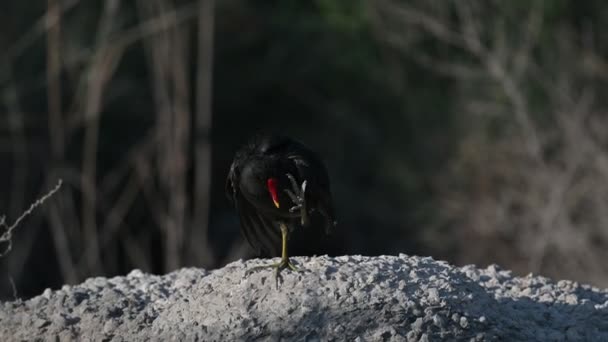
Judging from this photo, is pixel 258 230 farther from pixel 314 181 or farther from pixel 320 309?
pixel 320 309

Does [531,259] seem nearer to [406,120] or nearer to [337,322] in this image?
[406,120]

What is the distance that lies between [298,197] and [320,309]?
60 centimetres

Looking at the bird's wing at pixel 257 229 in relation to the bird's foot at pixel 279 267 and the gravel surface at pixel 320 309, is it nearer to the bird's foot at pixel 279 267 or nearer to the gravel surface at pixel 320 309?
the gravel surface at pixel 320 309

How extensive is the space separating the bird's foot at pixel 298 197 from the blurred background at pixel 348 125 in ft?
13.1

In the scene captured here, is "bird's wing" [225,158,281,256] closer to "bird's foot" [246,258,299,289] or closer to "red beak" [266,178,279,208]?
"red beak" [266,178,279,208]

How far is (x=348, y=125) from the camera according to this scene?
1366 centimetres

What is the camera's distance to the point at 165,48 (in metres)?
7.86

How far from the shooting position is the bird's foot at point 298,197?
13.8 ft

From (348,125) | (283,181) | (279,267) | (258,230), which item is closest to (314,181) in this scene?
(283,181)

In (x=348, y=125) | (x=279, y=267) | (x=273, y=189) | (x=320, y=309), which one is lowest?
(x=320, y=309)

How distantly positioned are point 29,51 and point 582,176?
550 centimetres

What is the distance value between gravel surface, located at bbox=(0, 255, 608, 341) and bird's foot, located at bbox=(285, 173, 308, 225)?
6.7 inches

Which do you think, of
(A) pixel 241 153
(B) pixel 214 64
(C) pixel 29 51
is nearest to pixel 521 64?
(B) pixel 214 64

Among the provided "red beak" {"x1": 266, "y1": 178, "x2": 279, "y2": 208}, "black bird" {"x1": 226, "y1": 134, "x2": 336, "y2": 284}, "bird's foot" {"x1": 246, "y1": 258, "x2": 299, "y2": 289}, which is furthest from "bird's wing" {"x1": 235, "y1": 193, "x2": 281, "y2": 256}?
"bird's foot" {"x1": 246, "y1": 258, "x2": 299, "y2": 289}
